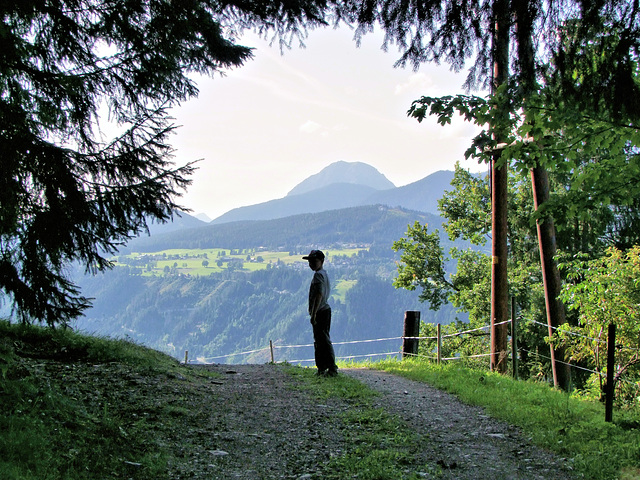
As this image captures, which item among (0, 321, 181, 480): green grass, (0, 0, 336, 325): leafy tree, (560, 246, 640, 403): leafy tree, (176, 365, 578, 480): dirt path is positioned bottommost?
(176, 365, 578, 480): dirt path

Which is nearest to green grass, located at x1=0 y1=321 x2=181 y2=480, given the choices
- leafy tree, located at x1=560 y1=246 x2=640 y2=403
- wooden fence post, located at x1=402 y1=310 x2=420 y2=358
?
leafy tree, located at x1=560 y1=246 x2=640 y2=403

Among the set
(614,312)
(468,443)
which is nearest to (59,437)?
(468,443)

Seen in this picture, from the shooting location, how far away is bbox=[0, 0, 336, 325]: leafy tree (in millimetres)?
5367

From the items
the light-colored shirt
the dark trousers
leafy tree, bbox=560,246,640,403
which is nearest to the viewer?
leafy tree, bbox=560,246,640,403

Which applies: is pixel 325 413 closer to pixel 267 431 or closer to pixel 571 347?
pixel 267 431

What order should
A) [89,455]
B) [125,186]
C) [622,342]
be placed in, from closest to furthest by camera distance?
1. [89,455]
2. [125,186]
3. [622,342]

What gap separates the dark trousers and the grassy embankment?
2091mm

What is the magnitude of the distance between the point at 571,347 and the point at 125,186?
6.79 meters

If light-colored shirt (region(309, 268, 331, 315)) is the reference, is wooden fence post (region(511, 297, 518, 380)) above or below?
below

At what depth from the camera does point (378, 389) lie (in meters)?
7.79

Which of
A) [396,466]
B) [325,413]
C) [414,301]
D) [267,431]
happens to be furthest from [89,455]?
[414,301]

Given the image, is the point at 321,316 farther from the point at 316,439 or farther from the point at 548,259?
the point at 548,259

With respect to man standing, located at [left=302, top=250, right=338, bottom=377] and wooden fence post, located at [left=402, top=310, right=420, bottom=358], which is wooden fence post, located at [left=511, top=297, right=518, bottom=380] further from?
wooden fence post, located at [left=402, top=310, right=420, bottom=358]

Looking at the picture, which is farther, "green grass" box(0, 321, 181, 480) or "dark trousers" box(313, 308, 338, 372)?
"dark trousers" box(313, 308, 338, 372)
